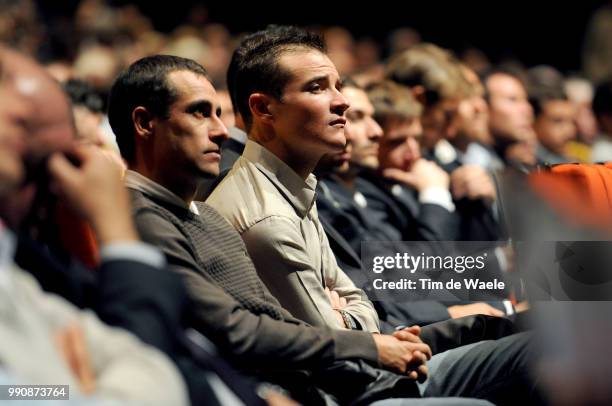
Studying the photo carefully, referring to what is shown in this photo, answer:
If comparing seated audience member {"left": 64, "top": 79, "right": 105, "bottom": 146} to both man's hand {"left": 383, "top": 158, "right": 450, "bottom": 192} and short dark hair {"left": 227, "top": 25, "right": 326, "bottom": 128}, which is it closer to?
short dark hair {"left": 227, "top": 25, "right": 326, "bottom": 128}

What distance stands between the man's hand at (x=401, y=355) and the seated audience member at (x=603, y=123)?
2.75 metres

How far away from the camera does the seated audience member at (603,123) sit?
484 cm

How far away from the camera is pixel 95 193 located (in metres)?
1.58

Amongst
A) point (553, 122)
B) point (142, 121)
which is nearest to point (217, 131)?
point (142, 121)

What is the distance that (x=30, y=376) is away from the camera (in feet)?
4.59

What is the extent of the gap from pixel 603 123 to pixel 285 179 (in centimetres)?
271

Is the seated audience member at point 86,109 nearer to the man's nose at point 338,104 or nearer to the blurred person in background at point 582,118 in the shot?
the man's nose at point 338,104

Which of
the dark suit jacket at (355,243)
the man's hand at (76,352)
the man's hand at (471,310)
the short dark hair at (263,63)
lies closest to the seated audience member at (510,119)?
the dark suit jacket at (355,243)

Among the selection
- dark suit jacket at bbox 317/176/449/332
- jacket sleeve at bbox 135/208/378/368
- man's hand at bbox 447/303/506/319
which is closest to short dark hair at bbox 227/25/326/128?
dark suit jacket at bbox 317/176/449/332

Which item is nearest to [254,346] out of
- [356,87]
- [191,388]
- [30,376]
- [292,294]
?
[292,294]

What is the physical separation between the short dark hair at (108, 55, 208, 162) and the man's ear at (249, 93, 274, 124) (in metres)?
0.37

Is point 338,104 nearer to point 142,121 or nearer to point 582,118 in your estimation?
point 142,121

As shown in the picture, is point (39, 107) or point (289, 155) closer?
point (39, 107)

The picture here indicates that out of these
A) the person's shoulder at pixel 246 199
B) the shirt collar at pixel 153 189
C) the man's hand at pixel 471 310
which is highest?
the shirt collar at pixel 153 189
